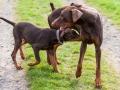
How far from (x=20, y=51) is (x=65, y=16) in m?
2.46

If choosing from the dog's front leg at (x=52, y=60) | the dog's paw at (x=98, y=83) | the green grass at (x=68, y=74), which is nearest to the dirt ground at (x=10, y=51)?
the green grass at (x=68, y=74)

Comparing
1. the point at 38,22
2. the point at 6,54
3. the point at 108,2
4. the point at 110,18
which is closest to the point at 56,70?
the point at 6,54

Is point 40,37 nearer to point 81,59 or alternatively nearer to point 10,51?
point 81,59

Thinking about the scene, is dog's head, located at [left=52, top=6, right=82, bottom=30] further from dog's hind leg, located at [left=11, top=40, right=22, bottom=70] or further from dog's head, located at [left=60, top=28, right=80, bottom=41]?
dog's hind leg, located at [left=11, top=40, right=22, bottom=70]

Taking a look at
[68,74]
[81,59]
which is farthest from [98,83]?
[68,74]

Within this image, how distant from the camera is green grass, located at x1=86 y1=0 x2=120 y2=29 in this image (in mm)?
11034

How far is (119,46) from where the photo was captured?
847 cm

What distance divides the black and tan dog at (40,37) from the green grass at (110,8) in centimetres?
447

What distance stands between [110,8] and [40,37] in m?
6.74

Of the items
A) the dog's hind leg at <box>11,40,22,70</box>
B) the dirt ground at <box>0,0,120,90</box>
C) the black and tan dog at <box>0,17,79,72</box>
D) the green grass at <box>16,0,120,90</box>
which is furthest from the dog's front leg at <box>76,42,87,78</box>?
the dog's hind leg at <box>11,40,22,70</box>

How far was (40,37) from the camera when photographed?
641cm

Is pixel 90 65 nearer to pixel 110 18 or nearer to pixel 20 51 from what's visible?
pixel 20 51

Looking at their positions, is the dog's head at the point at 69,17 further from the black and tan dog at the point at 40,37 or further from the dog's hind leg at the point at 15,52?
the dog's hind leg at the point at 15,52

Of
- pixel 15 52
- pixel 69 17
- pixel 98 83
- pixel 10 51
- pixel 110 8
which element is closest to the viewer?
pixel 69 17
